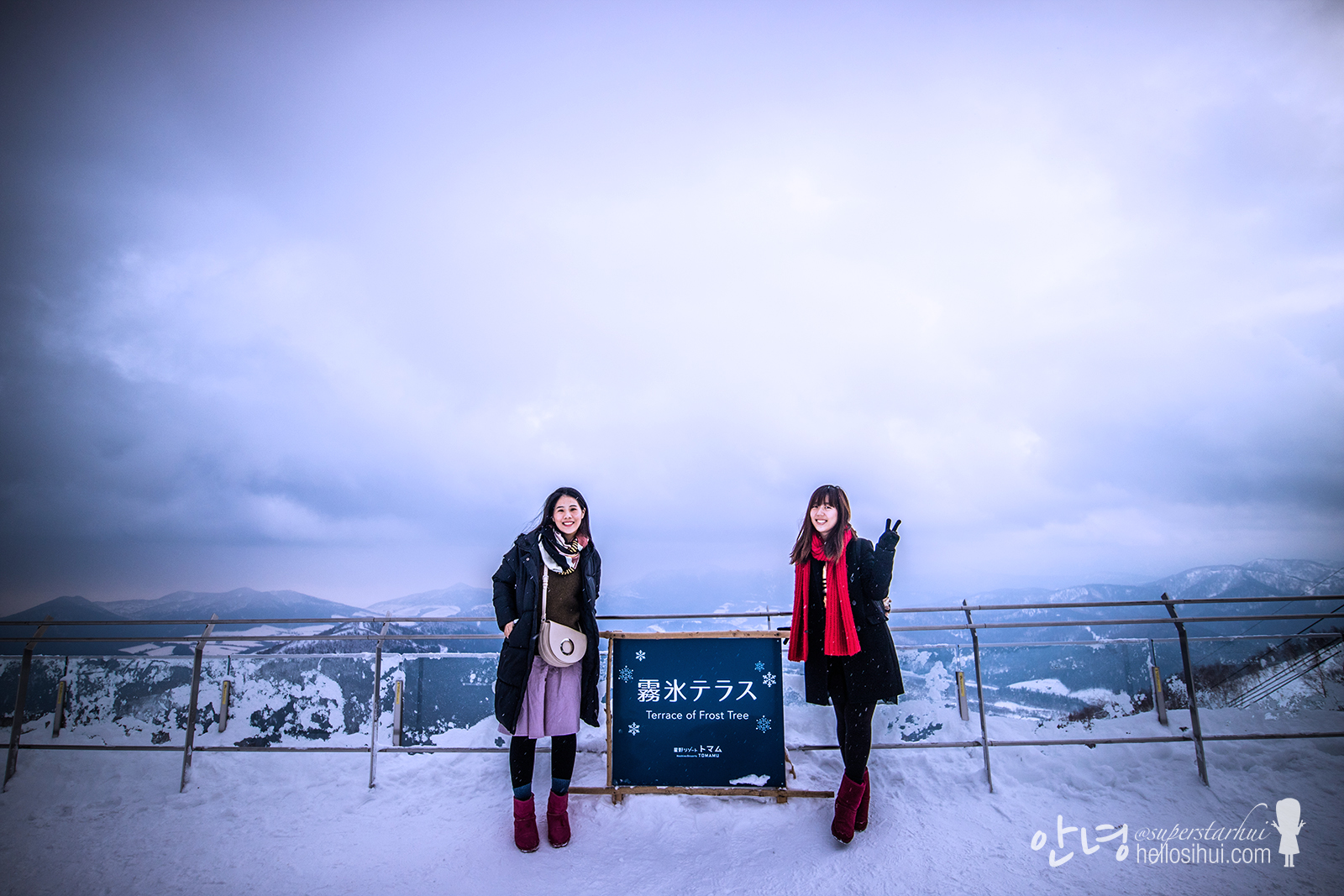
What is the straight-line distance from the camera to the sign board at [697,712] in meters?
3.49

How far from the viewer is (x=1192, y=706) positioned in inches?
141

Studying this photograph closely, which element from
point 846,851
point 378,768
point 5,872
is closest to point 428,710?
point 378,768

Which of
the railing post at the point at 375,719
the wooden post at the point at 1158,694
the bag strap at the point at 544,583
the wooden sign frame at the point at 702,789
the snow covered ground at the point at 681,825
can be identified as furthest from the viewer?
the wooden post at the point at 1158,694

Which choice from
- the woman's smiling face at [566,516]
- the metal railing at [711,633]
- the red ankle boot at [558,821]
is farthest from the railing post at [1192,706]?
the woman's smiling face at [566,516]

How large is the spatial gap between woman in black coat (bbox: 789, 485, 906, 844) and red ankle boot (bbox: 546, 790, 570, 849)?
1669 mm

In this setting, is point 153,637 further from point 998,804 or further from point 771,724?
point 998,804

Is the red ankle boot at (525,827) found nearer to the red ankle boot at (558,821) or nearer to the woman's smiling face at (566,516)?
the red ankle boot at (558,821)

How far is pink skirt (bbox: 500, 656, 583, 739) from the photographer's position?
3.00 meters

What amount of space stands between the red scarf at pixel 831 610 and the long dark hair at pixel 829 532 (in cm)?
3

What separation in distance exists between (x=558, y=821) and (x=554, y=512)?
1942 millimetres

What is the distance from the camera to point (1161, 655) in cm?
526

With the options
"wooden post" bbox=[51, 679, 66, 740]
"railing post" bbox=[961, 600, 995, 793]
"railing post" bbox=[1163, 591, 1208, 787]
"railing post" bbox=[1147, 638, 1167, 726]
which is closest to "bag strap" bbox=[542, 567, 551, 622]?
"railing post" bbox=[961, 600, 995, 793]

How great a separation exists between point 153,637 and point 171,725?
198cm

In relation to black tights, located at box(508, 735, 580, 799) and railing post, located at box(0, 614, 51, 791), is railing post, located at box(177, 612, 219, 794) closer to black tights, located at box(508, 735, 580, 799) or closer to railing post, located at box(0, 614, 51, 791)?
railing post, located at box(0, 614, 51, 791)
